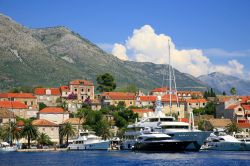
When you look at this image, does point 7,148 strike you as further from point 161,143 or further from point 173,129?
point 173,129

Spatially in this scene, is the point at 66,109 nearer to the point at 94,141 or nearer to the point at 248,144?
the point at 94,141

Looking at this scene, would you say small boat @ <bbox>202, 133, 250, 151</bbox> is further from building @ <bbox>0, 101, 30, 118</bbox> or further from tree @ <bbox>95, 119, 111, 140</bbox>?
building @ <bbox>0, 101, 30, 118</bbox>

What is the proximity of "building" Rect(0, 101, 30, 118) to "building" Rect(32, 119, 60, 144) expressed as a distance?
1901 cm

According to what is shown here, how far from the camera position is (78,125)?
156125 millimetres

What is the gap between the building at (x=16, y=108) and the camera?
169m

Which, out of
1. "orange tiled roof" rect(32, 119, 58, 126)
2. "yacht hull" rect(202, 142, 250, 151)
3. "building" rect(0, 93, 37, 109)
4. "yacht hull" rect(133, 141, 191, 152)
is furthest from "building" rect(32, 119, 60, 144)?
"yacht hull" rect(133, 141, 191, 152)

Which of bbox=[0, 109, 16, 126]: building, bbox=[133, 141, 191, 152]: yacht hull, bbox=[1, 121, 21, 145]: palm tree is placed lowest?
bbox=[133, 141, 191, 152]: yacht hull

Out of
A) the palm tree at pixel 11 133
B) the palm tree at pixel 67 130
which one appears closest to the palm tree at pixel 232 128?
the palm tree at pixel 67 130

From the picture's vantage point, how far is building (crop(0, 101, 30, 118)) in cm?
16925

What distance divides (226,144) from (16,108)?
7538 cm

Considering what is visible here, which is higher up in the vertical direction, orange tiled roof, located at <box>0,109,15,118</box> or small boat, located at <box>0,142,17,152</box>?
orange tiled roof, located at <box>0,109,15,118</box>

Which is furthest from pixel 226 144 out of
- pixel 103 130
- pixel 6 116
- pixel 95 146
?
pixel 6 116

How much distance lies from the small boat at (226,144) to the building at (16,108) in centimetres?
6771

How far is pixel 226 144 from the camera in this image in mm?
118688
